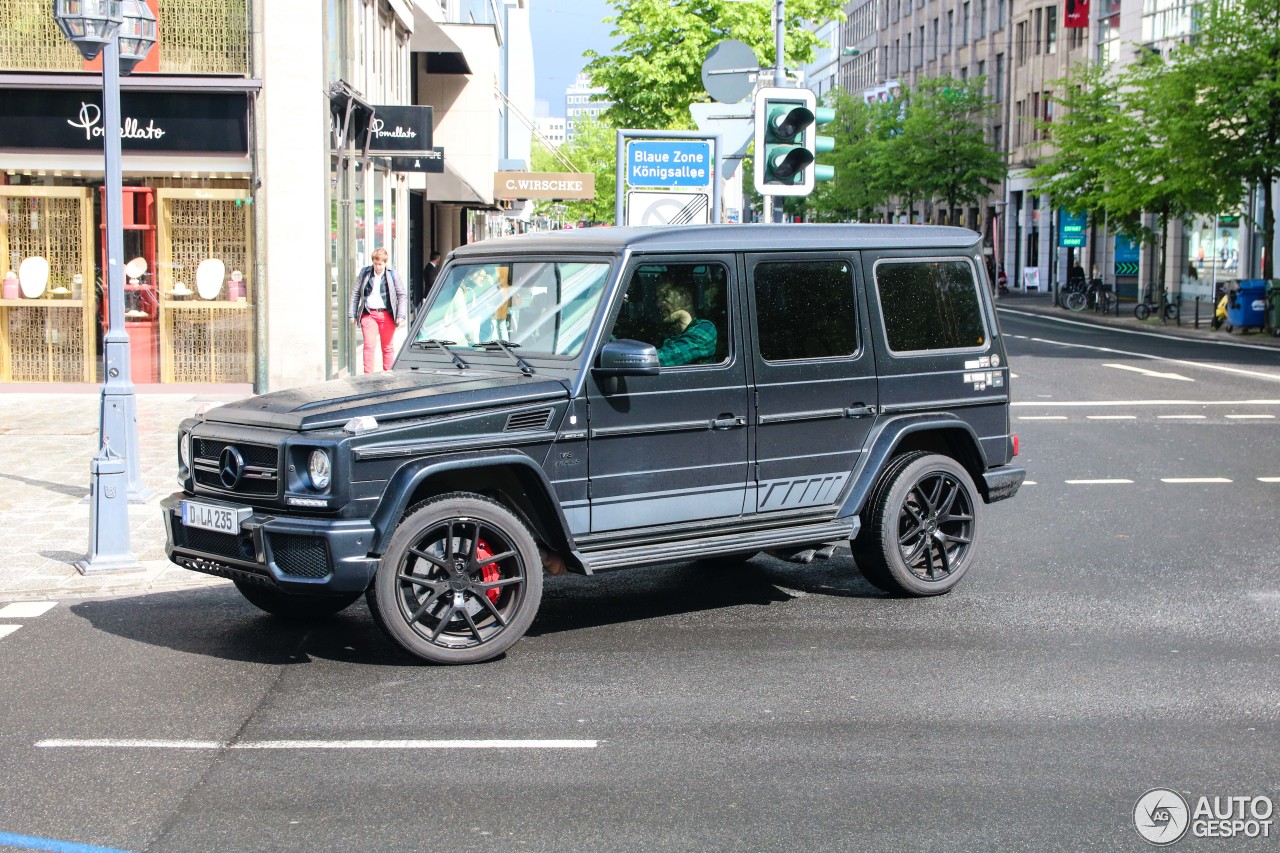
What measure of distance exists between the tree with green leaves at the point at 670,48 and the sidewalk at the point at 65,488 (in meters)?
27.4

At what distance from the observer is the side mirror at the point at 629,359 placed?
22.9ft

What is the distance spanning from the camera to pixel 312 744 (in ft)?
18.7

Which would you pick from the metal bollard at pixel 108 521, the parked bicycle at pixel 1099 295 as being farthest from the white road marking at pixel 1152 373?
the parked bicycle at pixel 1099 295

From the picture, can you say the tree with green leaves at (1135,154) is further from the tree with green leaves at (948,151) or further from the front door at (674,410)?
the front door at (674,410)

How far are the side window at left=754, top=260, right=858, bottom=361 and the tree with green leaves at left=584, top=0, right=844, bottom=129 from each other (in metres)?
36.8

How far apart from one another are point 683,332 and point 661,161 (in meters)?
7.66

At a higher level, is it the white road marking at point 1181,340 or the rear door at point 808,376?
the rear door at point 808,376

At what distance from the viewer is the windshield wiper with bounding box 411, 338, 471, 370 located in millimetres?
7638

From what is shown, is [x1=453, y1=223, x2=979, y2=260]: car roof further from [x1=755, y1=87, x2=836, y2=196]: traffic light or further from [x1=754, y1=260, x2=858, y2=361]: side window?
[x1=755, y1=87, x2=836, y2=196]: traffic light

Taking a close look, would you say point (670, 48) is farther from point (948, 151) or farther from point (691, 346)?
point (691, 346)

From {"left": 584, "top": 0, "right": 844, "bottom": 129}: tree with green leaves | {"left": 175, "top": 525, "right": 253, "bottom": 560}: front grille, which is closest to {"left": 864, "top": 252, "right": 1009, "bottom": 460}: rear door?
{"left": 175, "top": 525, "right": 253, "bottom": 560}: front grille

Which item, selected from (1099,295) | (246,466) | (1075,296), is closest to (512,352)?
(246,466)

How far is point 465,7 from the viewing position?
47719 mm

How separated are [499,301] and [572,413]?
1.01 meters
